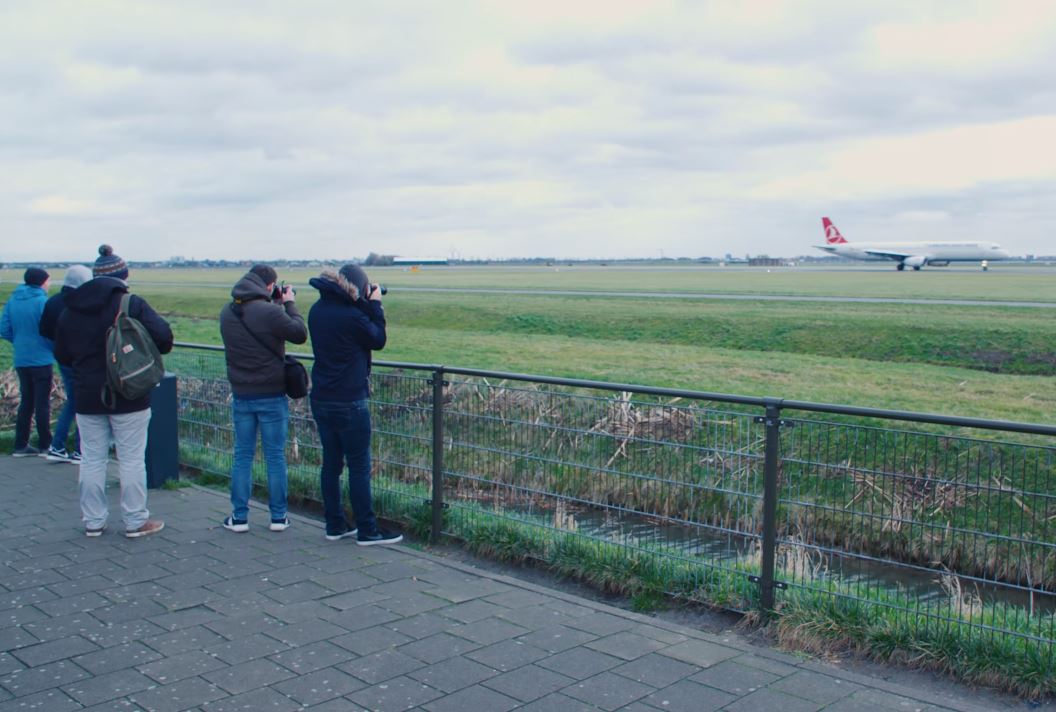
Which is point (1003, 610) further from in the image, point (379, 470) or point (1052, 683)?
point (379, 470)

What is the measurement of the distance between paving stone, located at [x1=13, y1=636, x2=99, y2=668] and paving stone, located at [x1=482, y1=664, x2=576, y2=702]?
2159mm

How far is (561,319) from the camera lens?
35.4 metres

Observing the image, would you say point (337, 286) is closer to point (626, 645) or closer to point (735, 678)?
point (626, 645)

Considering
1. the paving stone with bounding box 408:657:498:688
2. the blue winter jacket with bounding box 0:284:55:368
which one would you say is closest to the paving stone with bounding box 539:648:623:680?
the paving stone with bounding box 408:657:498:688

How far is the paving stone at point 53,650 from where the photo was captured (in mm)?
4812

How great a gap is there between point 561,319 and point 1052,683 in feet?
102

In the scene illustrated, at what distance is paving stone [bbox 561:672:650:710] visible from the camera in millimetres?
4367

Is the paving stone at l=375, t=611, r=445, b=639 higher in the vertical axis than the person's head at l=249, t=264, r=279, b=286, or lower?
lower

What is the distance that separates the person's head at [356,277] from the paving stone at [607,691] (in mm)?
3242

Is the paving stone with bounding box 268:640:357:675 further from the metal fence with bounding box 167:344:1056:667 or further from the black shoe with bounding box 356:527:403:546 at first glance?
the black shoe with bounding box 356:527:403:546

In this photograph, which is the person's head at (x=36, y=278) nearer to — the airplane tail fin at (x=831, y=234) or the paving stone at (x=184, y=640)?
the paving stone at (x=184, y=640)

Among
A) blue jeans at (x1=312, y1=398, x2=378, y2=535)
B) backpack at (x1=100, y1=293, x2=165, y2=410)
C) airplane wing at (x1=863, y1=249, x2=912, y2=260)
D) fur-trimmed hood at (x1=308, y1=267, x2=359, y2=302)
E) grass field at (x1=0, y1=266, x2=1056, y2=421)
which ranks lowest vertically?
grass field at (x1=0, y1=266, x2=1056, y2=421)

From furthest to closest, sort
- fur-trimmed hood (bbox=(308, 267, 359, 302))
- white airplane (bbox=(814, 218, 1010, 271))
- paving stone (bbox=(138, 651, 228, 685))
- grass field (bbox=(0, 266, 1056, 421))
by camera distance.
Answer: white airplane (bbox=(814, 218, 1010, 271)) → grass field (bbox=(0, 266, 1056, 421)) → fur-trimmed hood (bbox=(308, 267, 359, 302)) → paving stone (bbox=(138, 651, 228, 685))

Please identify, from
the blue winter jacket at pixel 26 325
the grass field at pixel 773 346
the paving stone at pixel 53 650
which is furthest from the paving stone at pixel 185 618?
the grass field at pixel 773 346
